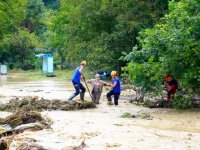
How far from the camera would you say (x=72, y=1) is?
3612 centimetres

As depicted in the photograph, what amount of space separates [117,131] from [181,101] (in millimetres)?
5493

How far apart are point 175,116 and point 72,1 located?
22.6m

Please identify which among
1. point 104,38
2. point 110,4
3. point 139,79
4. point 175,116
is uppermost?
point 110,4

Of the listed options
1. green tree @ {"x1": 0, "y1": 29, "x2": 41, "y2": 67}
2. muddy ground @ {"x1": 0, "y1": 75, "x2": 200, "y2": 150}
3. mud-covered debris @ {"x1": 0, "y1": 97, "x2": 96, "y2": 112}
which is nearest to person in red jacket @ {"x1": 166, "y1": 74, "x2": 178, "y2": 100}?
muddy ground @ {"x1": 0, "y1": 75, "x2": 200, "y2": 150}

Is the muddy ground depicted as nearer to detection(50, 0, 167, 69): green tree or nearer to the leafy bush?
the leafy bush

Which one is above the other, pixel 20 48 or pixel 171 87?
pixel 20 48

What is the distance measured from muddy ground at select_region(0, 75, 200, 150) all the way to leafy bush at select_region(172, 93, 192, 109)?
34 centimetres

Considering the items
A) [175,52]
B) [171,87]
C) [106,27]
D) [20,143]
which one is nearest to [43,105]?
[171,87]

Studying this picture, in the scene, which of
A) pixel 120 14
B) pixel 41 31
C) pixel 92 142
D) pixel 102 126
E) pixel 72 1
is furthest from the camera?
pixel 41 31

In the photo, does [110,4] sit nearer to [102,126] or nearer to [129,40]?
[129,40]

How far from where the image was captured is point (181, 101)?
1677cm

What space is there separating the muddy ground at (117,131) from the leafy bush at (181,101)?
34cm

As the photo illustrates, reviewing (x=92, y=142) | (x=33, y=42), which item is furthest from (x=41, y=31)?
(x=92, y=142)

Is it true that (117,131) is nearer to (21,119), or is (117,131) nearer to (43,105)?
(21,119)
